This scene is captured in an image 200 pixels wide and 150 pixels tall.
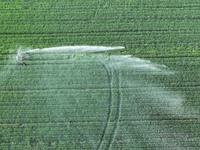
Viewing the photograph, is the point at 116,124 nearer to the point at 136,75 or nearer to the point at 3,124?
the point at 136,75

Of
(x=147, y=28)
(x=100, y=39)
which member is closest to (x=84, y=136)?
(x=100, y=39)

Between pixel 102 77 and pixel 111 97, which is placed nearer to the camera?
pixel 111 97

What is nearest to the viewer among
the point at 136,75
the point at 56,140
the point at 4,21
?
the point at 56,140

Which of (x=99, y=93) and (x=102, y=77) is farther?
(x=102, y=77)

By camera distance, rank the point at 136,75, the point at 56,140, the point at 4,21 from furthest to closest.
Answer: the point at 4,21, the point at 136,75, the point at 56,140

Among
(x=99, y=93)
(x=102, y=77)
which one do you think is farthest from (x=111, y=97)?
(x=102, y=77)

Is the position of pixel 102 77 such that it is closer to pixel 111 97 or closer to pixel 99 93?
pixel 99 93

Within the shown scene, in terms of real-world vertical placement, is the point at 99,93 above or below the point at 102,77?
below

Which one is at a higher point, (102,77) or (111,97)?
(102,77)
